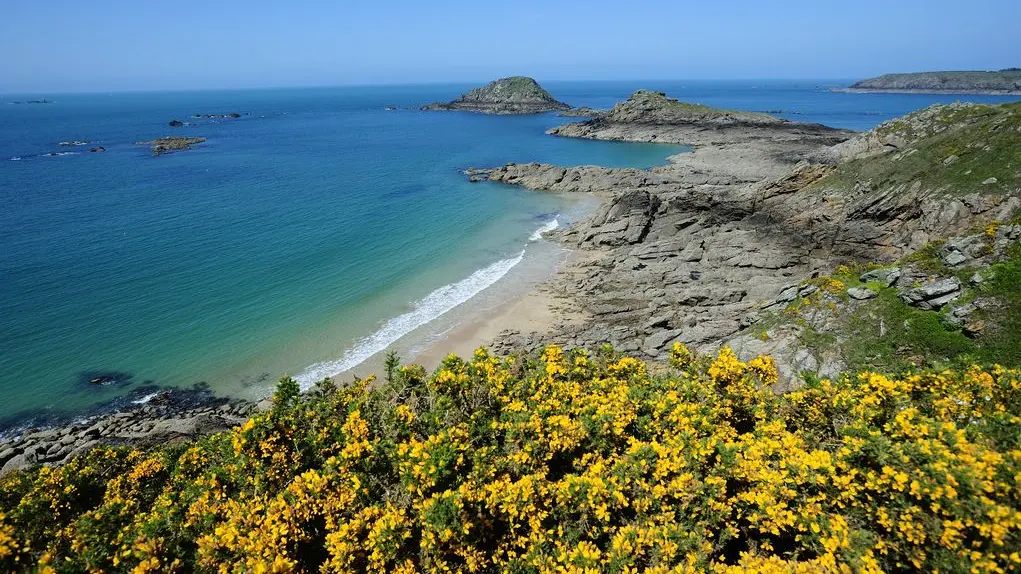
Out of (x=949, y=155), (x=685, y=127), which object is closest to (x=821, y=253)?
(x=949, y=155)

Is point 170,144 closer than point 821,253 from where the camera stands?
No

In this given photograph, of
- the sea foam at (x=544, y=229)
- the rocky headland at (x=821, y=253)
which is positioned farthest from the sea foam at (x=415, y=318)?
the rocky headland at (x=821, y=253)

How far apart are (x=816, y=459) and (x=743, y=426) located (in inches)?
155

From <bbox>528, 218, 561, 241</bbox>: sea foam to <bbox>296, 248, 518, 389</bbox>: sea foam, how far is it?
5.19 metres

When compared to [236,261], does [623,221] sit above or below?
above

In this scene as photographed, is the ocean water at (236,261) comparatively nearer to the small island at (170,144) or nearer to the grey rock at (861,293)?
the small island at (170,144)

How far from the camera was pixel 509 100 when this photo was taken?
187500 millimetres

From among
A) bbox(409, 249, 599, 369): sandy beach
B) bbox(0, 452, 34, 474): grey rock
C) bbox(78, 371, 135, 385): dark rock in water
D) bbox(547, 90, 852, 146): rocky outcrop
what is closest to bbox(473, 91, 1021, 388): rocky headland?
bbox(409, 249, 599, 369): sandy beach

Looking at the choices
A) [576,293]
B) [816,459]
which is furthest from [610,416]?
[576,293]

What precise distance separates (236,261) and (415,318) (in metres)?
19.7

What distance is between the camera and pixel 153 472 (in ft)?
40.6

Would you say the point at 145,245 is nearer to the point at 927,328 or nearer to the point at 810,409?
the point at 810,409

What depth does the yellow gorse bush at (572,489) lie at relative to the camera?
8234 millimetres

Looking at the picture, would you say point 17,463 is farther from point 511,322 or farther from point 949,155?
point 949,155
